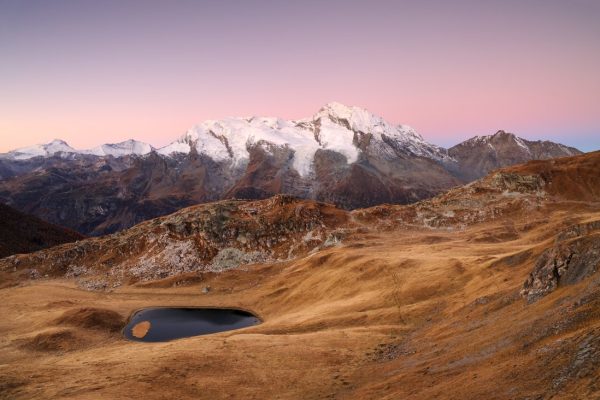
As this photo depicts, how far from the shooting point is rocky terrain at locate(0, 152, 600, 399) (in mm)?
32812

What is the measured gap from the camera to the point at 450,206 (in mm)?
145250

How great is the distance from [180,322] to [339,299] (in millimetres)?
34528

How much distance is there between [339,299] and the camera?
7900 centimetres

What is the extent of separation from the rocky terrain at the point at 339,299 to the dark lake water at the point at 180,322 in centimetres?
375

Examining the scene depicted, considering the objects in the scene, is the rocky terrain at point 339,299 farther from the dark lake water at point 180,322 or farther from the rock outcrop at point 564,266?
the dark lake water at point 180,322

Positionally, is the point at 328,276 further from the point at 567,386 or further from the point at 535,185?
the point at 535,185

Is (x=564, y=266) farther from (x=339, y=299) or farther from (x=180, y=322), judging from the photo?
(x=180, y=322)

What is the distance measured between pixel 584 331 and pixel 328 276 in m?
67.6

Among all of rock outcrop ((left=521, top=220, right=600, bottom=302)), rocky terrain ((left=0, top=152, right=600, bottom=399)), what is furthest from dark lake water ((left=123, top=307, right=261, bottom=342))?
rock outcrop ((left=521, top=220, right=600, bottom=302))

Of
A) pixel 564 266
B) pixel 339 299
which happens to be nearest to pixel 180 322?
pixel 339 299

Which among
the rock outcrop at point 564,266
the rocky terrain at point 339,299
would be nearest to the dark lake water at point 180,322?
the rocky terrain at point 339,299

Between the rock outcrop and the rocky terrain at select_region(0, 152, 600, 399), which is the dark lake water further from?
the rock outcrop

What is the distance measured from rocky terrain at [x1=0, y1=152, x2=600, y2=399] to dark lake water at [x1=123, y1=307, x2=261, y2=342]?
12.3 ft

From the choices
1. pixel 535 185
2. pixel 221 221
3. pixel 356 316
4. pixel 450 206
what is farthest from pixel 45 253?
pixel 535 185
